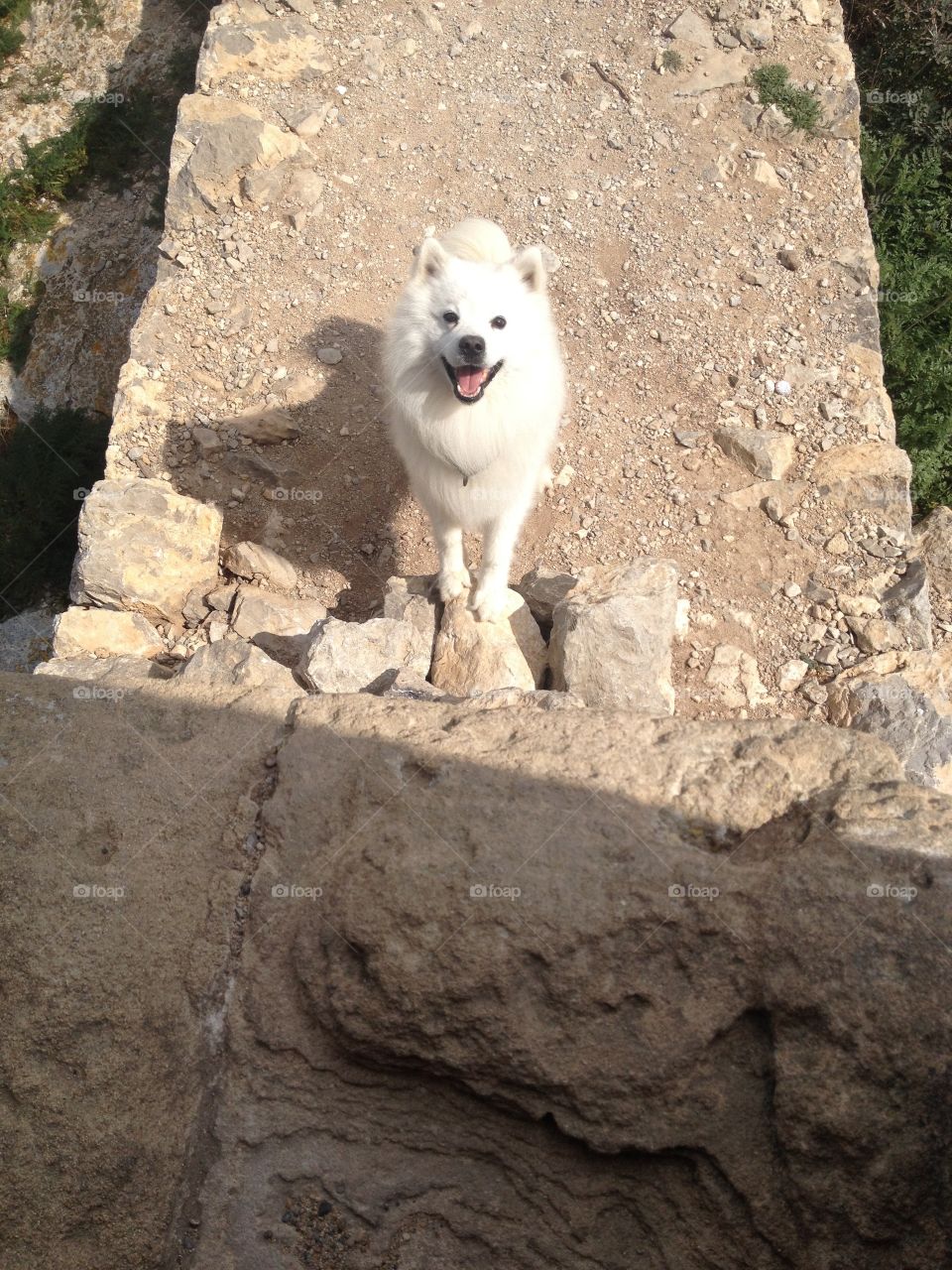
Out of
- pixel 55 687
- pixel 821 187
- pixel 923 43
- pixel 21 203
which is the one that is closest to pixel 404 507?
pixel 55 687

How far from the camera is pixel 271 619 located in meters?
5.83

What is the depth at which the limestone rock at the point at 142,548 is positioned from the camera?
5.80 meters

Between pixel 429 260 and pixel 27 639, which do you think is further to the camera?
pixel 27 639

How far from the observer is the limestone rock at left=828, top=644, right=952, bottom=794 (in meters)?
4.89

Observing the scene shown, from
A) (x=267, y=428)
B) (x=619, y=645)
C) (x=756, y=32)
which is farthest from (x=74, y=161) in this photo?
(x=619, y=645)

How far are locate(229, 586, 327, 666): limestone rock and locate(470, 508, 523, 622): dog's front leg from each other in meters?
1.04

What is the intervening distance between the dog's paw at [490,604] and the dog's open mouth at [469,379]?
1161 mm

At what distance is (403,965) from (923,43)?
921 cm

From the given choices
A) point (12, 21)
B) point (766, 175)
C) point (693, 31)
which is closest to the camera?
point (766, 175)

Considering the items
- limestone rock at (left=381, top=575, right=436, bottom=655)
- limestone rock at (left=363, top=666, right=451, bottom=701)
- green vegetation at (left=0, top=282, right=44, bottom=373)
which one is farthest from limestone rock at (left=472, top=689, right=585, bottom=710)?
green vegetation at (left=0, top=282, right=44, bottom=373)

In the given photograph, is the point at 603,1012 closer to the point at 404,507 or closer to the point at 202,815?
the point at 202,815
